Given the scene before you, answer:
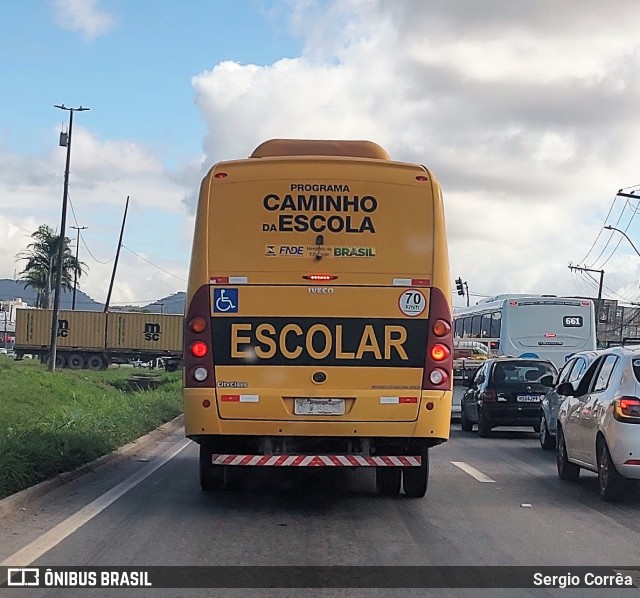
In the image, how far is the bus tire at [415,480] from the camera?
10.5 metres

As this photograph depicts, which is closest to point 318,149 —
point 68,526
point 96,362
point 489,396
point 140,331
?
point 68,526

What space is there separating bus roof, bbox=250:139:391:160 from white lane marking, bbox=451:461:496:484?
14.5 ft

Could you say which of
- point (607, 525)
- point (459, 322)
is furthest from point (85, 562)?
point (459, 322)

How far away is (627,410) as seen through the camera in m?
10.2

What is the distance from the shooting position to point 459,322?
135 ft

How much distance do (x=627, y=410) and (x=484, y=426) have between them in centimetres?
1038

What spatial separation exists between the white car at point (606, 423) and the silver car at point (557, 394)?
52 cm

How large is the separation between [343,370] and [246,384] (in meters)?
0.95

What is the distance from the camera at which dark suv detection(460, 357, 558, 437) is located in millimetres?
20031

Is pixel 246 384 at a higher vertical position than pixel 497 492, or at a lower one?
higher

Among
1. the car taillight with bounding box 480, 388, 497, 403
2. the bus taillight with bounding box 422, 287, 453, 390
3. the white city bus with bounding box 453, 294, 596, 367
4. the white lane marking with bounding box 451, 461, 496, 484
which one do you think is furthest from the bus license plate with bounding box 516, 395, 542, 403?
the bus taillight with bounding box 422, 287, 453, 390

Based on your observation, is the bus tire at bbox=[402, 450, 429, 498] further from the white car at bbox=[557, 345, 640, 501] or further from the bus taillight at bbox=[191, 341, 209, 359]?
the bus taillight at bbox=[191, 341, 209, 359]

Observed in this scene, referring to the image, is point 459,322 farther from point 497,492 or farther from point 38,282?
point 38,282

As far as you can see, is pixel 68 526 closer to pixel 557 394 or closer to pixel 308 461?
pixel 308 461
